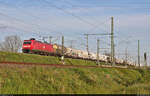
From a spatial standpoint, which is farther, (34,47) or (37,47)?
(37,47)

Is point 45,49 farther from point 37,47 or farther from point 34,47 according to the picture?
point 34,47

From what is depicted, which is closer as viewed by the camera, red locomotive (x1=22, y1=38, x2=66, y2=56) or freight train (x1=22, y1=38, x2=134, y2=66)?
red locomotive (x1=22, y1=38, x2=66, y2=56)

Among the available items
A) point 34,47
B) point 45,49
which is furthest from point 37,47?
point 45,49

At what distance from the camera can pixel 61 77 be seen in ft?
61.6

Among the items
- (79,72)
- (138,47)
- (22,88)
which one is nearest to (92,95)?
(22,88)

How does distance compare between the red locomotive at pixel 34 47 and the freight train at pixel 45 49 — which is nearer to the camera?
the red locomotive at pixel 34 47

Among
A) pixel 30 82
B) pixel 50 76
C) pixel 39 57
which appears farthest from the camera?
pixel 39 57

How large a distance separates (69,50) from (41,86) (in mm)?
41720

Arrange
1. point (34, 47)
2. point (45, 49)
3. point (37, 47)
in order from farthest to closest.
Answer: point (45, 49) < point (37, 47) < point (34, 47)

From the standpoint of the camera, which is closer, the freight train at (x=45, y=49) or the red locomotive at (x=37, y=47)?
the red locomotive at (x=37, y=47)

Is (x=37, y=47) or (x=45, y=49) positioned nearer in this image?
(x=37, y=47)

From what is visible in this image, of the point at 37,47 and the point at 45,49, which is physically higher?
the point at 37,47

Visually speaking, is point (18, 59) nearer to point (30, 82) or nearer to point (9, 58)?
point (9, 58)

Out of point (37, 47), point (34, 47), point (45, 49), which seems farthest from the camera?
point (45, 49)
